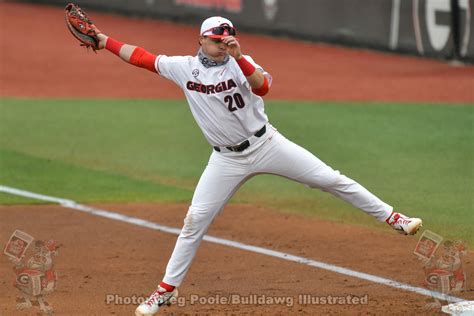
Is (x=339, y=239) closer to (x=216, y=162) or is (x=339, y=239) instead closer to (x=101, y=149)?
(x=216, y=162)

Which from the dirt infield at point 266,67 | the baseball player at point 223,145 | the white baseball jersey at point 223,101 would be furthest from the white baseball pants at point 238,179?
the dirt infield at point 266,67

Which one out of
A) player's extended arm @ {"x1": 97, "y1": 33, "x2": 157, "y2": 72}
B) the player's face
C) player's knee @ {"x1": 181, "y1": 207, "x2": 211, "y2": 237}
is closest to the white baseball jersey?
the player's face

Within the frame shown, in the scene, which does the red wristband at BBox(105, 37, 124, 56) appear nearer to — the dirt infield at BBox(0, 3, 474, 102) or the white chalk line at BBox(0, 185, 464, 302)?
the white chalk line at BBox(0, 185, 464, 302)

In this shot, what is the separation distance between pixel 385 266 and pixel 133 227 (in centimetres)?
296

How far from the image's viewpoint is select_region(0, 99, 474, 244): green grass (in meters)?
12.0

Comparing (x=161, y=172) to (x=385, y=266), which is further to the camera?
(x=161, y=172)

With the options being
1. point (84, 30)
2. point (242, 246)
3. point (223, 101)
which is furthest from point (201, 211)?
point (242, 246)

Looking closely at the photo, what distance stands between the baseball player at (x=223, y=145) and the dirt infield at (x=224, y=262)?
59 cm

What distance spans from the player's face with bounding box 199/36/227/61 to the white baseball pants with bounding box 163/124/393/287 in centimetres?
74

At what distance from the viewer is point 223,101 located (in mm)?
7793

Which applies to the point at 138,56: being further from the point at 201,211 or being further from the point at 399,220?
the point at 399,220

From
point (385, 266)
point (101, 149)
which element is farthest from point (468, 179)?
point (101, 149)

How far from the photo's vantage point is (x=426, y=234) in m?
9.88

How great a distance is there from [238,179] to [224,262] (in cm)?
176
